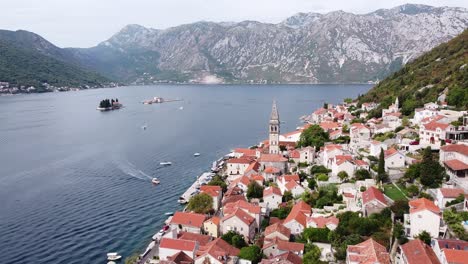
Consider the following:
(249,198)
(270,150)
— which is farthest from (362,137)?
(249,198)

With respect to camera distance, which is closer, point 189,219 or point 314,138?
point 189,219

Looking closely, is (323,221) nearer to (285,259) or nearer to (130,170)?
(285,259)

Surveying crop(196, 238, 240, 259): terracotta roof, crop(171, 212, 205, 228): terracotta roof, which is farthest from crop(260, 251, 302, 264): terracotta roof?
crop(171, 212, 205, 228): terracotta roof

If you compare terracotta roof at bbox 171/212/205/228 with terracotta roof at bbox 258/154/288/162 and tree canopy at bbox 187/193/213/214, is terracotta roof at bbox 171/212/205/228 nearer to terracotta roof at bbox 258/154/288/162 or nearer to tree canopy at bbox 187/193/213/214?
tree canopy at bbox 187/193/213/214

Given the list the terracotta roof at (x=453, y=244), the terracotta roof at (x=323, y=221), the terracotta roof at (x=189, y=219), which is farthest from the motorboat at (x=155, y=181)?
the terracotta roof at (x=453, y=244)

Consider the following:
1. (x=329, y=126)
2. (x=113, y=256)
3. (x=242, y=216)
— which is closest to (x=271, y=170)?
(x=242, y=216)

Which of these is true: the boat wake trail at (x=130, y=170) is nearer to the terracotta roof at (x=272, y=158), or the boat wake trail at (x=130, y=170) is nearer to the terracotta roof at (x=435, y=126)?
the terracotta roof at (x=272, y=158)
